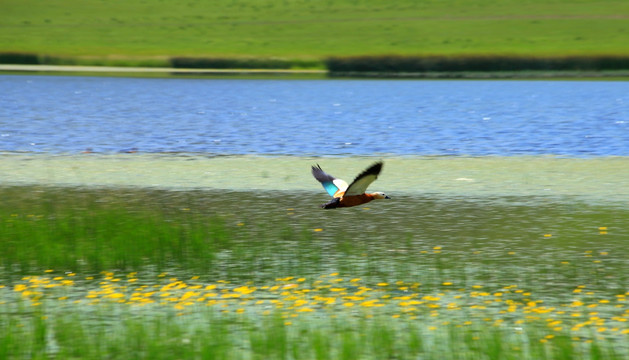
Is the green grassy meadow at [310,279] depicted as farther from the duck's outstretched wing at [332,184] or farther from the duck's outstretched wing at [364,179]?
the duck's outstretched wing at [364,179]

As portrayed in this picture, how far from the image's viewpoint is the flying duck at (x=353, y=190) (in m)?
13.6

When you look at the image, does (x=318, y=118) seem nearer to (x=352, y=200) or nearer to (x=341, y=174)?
(x=341, y=174)

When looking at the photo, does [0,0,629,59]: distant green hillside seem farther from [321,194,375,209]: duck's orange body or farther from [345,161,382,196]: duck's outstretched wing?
[345,161,382,196]: duck's outstretched wing

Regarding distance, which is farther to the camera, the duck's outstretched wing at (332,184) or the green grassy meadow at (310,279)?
the duck's outstretched wing at (332,184)

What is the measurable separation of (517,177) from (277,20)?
378ft

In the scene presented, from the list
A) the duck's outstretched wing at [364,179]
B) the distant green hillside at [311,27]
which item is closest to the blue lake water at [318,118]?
the duck's outstretched wing at [364,179]

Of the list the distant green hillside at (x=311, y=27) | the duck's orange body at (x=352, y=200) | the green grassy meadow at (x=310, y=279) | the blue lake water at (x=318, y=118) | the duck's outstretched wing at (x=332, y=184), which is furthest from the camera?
the distant green hillside at (x=311, y=27)

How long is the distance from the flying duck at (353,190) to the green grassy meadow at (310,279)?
919 millimetres

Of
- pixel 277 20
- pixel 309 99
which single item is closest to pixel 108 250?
pixel 309 99

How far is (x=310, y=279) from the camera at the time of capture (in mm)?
13875

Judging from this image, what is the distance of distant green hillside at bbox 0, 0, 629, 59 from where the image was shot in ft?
373

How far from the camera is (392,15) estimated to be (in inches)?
5413

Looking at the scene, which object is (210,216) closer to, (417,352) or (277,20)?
(417,352)

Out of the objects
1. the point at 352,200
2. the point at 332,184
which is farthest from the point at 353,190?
the point at 332,184
